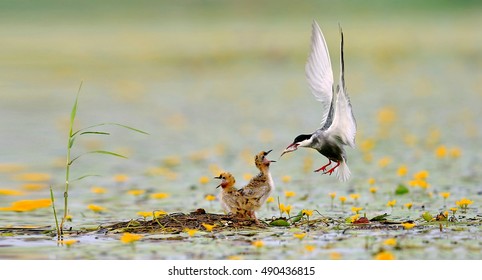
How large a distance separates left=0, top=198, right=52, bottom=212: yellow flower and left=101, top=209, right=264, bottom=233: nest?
180 cm

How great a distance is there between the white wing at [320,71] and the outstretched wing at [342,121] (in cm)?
29

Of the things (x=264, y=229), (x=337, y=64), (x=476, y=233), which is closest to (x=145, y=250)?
(x=264, y=229)

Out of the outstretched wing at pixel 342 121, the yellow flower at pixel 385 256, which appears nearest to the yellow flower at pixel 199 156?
the outstretched wing at pixel 342 121

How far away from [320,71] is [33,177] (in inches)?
186

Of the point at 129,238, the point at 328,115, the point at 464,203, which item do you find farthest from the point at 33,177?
the point at 464,203

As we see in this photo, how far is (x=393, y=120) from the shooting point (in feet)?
54.1

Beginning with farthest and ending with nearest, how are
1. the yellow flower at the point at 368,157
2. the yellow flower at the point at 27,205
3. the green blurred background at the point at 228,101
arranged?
the yellow flower at the point at 368,157, the green blurred background at the point at 228,101, the yellow flower at the point at 27,205

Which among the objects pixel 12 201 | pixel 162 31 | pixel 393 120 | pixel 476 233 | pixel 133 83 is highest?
pixel 162 31

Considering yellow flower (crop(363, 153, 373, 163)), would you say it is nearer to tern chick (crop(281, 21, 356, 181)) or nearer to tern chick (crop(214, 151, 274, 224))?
tern chick (crop(281, 21, 356, 181))

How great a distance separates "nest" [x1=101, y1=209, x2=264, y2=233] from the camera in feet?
26.6

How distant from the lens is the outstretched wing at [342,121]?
7898 millimetres

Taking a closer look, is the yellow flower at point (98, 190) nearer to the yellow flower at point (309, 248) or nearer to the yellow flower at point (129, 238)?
the yellow flower at point (129, 238)

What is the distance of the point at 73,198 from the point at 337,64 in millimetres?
A: 15258

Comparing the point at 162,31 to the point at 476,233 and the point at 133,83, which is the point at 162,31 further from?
the point at 476,233
